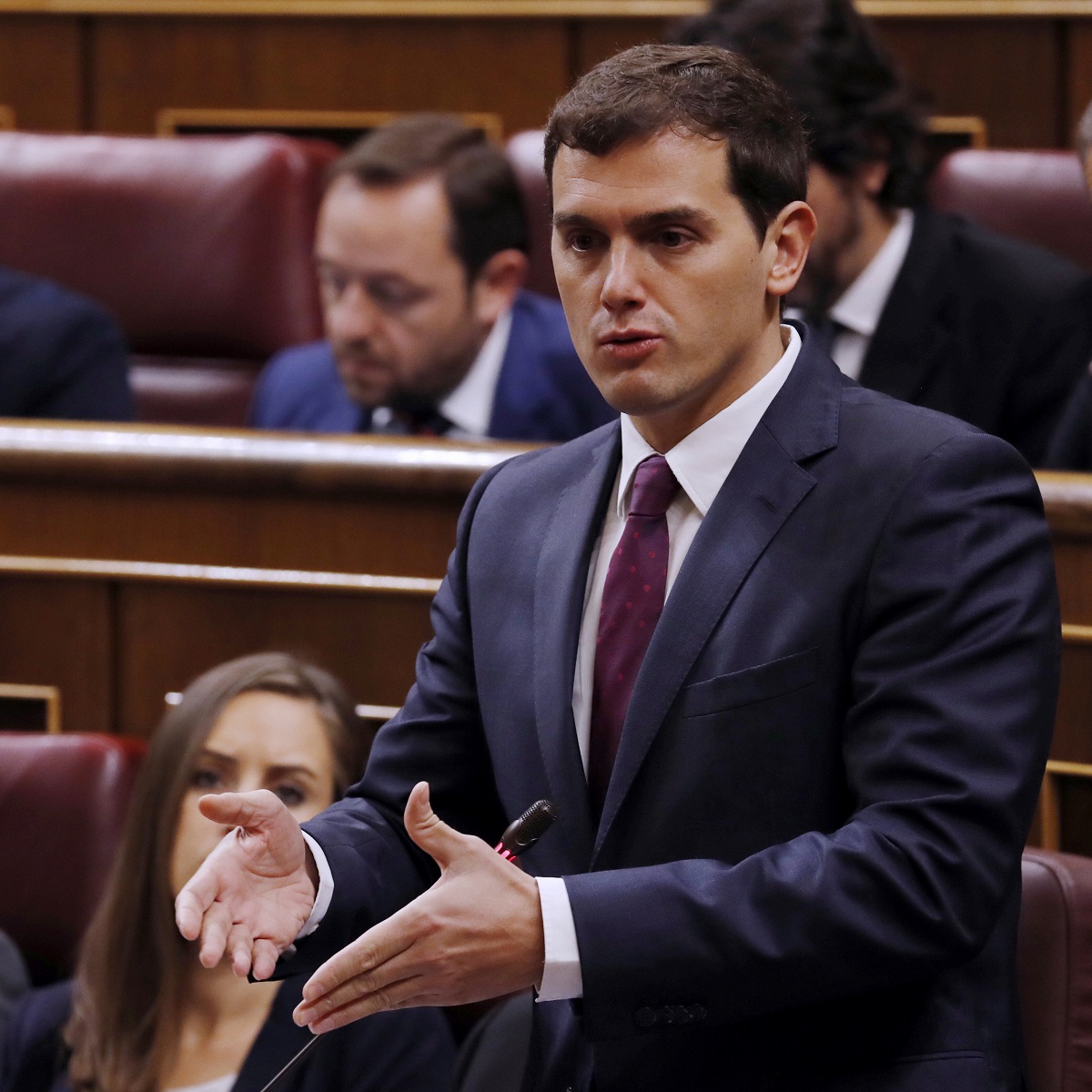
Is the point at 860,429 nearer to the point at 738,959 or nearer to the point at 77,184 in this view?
the point at 738,959

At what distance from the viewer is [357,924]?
0.58 meters

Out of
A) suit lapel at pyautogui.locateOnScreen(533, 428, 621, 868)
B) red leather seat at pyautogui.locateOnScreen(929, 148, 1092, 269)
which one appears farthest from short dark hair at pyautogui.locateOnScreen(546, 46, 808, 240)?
red leather seat at pyautogui.locateOnScreen(929, 148, 1092, 269)

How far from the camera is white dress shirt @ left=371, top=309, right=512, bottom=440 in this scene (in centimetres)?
120

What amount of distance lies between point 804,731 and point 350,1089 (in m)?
0.36

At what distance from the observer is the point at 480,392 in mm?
1218

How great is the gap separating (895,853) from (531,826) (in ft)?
0.33

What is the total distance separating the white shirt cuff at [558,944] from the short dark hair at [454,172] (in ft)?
2.54

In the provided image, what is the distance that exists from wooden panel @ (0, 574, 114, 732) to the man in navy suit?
40 cm

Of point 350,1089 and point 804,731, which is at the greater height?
point 804,731

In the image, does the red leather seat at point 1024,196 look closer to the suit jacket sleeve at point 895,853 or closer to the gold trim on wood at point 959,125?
the gold trim on wood at point 959,125

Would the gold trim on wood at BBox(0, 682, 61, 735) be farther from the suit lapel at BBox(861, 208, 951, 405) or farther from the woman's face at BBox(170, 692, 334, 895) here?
the suit lapel at BBox(861, 208, 951, 405)

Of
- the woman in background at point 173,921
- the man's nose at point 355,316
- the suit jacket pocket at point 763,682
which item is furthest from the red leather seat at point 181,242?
the suit jacket pocket at point 763,682

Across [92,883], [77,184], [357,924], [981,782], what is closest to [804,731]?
[981,782]

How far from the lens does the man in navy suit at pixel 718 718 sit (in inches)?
19.3
